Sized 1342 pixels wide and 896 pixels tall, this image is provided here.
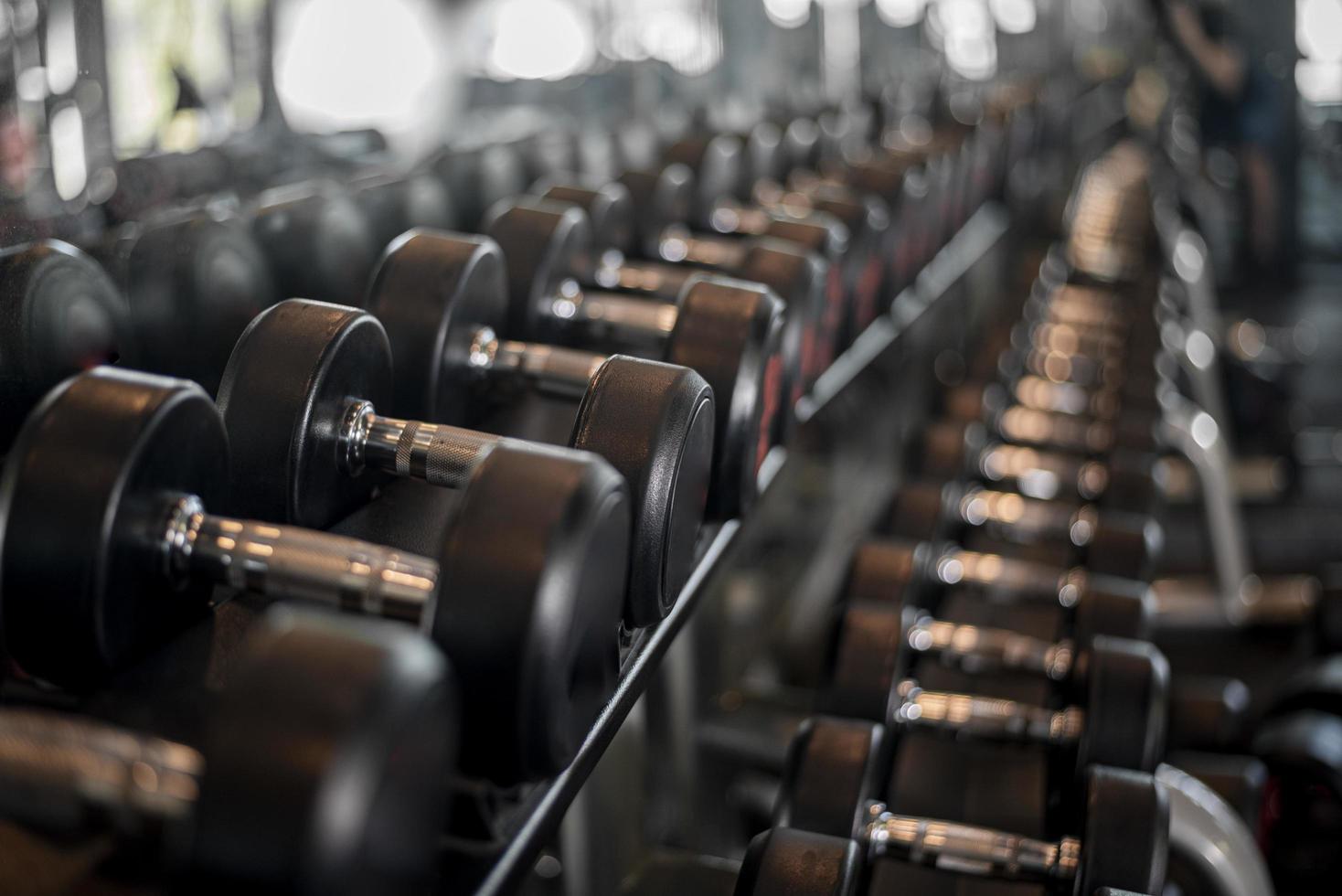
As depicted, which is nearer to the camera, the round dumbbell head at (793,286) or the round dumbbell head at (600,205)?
the round dumbbell head at (793,286)

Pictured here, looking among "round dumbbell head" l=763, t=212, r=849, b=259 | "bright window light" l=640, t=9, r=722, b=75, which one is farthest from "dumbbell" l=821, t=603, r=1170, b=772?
"bright window light" l=640, t=9, r=722, b=75

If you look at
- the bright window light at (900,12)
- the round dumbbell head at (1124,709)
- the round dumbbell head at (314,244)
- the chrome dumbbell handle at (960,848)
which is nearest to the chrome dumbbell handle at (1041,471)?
the round dumbbell head at (1124,709)

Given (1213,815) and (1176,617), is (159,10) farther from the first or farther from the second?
(1176,617)

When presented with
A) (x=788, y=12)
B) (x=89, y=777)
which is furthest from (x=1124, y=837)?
(x=788, y=12)

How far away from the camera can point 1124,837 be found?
26.1 inches

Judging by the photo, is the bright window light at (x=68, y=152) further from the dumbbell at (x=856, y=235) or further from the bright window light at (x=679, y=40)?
the bright window light at (x=679, y=40)

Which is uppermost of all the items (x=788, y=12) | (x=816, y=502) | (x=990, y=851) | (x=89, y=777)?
(x=788, y=12)

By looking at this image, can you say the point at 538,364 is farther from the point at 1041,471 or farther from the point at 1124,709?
the point at 1041,471

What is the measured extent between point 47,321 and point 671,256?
0.65 m

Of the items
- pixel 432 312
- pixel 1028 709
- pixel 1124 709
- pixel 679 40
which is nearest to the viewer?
pixel 432 312

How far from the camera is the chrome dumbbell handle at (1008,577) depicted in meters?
1.10

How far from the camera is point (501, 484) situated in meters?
0.44

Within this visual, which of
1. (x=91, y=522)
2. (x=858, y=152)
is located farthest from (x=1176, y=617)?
(x=91, y=522)

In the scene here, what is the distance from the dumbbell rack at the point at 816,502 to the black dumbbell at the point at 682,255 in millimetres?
86
